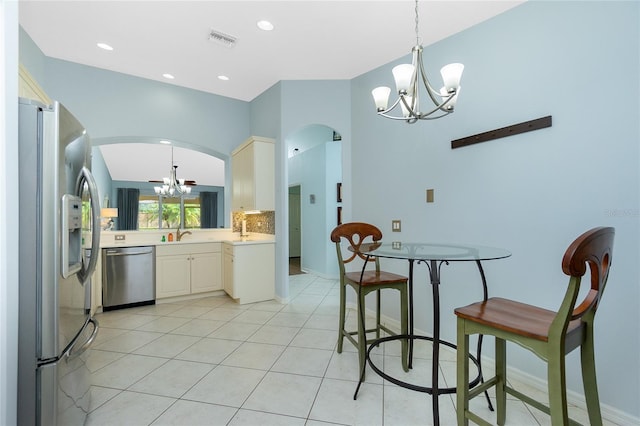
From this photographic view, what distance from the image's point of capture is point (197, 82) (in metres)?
4.03

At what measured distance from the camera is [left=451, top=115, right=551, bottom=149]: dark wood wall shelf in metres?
2.07

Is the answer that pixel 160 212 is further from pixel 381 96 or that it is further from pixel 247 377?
pixel 381 96

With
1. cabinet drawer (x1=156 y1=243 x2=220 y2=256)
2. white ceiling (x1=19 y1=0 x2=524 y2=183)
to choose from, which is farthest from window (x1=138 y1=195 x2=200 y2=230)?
white ceiling (x1=19 y1=0 x2=524 y2=183)

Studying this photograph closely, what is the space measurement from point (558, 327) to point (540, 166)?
1430mm

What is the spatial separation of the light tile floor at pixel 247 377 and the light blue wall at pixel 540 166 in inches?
24.3

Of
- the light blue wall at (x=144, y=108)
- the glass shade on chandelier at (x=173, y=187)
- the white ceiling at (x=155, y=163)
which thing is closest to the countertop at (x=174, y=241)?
the light blue wall at (x=144, y=108)

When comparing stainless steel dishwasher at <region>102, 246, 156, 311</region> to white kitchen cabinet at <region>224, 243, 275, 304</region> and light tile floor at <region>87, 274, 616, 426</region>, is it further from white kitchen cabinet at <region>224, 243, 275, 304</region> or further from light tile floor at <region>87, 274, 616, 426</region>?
white kitchen cabinet at <region>224, 243, 275, 304</region>

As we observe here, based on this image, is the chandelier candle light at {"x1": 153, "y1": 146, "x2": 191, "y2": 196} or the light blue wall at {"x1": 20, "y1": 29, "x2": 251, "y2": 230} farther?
the chandelier candle light at {"x1": 153, "y1": 146, "x2": 191, "y2": 196}

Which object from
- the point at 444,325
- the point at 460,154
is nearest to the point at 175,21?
the point at 460,154

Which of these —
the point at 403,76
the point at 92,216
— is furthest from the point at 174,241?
the point at 403,76

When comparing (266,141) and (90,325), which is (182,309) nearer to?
(90,325)

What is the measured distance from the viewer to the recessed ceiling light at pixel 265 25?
269cm

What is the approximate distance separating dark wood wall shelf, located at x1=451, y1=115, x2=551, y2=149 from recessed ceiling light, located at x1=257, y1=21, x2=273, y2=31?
2.03 m

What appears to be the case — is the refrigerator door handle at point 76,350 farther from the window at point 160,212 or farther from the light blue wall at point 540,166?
the window at point 160,212
